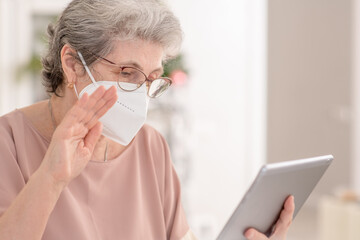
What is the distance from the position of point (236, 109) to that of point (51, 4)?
174 centimetres

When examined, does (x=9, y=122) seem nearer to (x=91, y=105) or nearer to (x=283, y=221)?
(x=91, y=105)

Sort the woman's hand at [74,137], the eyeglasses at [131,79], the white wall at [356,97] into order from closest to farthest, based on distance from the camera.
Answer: the woman's hand at [74,137] → the eyeglasses at [131,79] → the white wall at [356,97]

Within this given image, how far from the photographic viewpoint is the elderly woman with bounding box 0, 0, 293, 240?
4.61 ft

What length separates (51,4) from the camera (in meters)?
4.74

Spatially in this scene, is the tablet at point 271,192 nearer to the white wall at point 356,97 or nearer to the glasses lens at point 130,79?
the glasses lens at point 130,79

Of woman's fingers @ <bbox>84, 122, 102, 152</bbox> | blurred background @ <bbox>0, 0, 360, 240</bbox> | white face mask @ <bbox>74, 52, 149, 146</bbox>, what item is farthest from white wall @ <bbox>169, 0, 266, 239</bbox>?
woman's fingers @ <bbox>84, 122, 102, 152</bbox>

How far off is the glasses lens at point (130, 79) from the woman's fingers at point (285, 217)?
492 millimetres

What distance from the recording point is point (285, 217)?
153 centimetres

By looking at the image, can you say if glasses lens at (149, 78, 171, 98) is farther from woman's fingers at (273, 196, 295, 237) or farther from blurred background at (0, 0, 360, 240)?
blurred background at (0, 0, 360, 240)

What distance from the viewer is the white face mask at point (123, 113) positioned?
4.97 ft

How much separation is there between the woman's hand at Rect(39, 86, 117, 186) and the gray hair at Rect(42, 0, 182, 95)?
0.22m

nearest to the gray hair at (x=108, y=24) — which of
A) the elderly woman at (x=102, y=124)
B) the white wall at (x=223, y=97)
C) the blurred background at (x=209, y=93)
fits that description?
the elderly woman at (x=102, y=124)

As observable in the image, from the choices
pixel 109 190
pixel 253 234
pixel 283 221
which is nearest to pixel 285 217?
pixel 283 221

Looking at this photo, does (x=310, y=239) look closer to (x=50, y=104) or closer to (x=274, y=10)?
(x=274, y=10)
